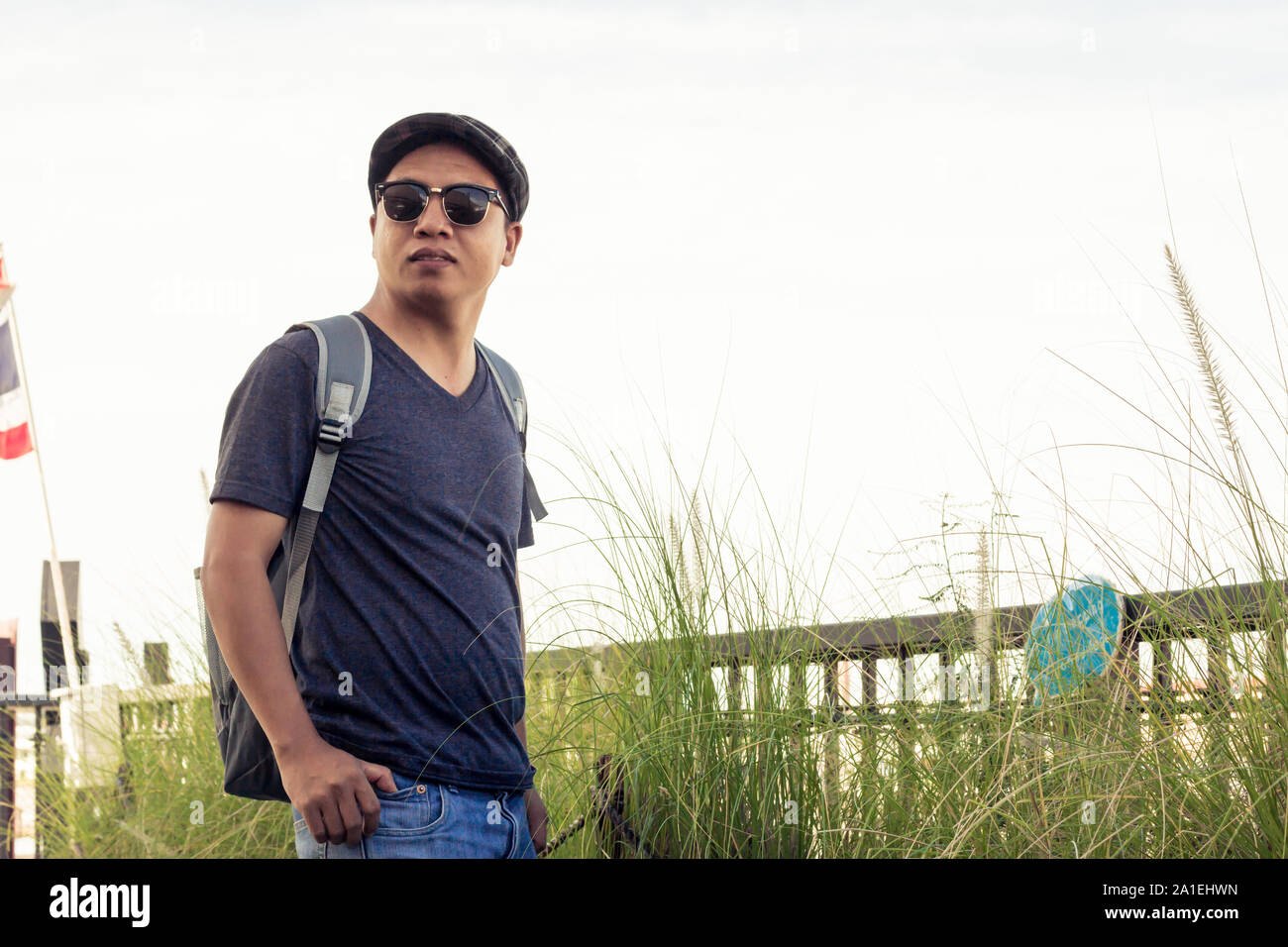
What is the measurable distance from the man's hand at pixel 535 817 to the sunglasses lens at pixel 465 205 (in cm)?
96

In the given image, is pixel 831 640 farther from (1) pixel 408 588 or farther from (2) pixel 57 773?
(2) pixel 57 773

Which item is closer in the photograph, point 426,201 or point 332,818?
point 332,818

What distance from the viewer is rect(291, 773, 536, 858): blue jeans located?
4.72ft

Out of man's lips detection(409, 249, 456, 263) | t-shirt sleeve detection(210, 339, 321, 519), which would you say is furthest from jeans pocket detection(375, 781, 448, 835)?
man's lips detection(409, 249, 456, 263)

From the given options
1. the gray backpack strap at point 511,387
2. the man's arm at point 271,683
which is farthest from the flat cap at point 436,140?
the man's arm at point 271,683

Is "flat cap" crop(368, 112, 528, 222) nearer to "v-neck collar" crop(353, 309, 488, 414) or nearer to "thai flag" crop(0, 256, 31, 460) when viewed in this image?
"v-neck collar" crop(353, 309, 488, 414)

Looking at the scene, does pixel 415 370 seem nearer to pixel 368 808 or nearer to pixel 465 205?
pixel 465 205

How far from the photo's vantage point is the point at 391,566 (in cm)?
152

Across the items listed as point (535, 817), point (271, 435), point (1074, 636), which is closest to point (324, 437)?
point (271, 435)

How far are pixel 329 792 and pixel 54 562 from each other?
5186mm

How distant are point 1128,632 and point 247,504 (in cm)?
184

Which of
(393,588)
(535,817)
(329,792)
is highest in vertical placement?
(393,588)

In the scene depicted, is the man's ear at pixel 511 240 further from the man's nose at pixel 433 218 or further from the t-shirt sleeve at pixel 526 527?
the t-shirt sleeve at pixel 526 527

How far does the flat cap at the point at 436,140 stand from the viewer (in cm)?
183
